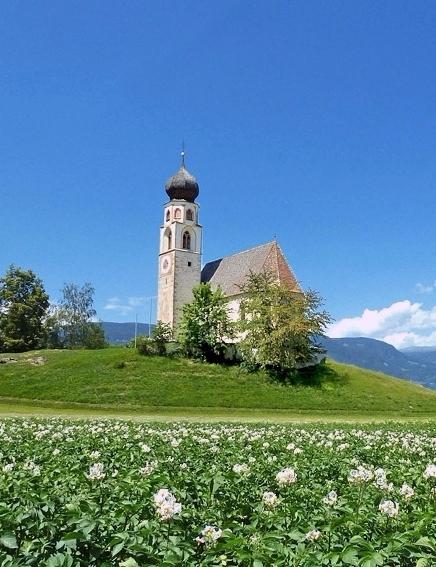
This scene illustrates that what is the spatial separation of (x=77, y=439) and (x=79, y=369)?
48.4 metres

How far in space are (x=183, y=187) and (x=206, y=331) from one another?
28.5 metres

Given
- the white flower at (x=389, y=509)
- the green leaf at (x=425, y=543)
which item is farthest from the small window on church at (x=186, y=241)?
the green leaf at (x=425, y=543)

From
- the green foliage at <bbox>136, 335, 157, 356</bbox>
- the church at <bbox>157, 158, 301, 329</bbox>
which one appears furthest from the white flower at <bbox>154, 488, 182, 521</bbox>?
the church at <bbox>157, 158, 301, 329</bbox>

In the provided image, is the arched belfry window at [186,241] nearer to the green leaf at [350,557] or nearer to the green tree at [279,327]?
the green tree at [279,327]

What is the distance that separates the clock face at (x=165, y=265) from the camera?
8644cm

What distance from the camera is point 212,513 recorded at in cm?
604

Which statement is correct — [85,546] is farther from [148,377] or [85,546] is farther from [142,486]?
[148,377]

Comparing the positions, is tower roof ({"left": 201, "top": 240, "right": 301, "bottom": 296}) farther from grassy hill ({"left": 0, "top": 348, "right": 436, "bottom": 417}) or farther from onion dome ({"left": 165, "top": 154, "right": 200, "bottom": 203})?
grassy hill ({"left": 0, "top": 348, "right": 436, "bottom": 417})

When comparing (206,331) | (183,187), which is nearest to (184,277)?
(183,187)

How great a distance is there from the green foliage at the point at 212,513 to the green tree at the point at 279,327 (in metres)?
49.5

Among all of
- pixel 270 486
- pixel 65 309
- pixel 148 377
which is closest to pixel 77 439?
pixel 270 486

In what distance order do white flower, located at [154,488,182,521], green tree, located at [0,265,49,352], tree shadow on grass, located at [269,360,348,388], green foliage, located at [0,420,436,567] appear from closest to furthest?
green foliage, located at [0,420,436,567]
white flower, located at [154,488,182,521]
tree shadow on grass, located at [269,360,348,388]
green tree, located at [0,265,49,352]

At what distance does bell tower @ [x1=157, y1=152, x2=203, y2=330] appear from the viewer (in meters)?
84.8

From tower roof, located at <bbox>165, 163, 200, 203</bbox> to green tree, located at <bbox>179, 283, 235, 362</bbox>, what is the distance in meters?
25.1
